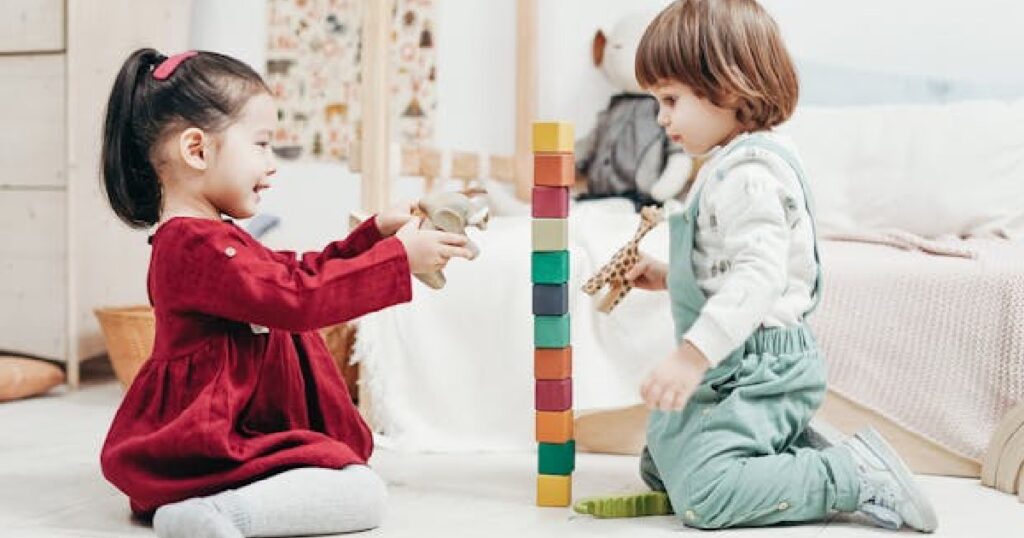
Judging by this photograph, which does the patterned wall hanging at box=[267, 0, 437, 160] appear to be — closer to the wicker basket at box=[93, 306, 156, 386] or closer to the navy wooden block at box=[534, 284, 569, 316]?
the wicker basket at box=[93, 306, 156, 386]

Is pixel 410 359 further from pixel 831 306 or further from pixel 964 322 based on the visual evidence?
pixel 964 322

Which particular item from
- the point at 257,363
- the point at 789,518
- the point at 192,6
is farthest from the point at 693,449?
the point at 192,6

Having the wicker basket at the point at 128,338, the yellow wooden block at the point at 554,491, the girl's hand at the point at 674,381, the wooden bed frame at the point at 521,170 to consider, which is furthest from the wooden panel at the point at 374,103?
the girl's hand at the point at 674,381

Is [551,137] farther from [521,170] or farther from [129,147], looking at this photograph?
[521,170]

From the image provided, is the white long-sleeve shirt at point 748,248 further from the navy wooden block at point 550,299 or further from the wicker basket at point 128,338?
the wicker basket at point 128,338

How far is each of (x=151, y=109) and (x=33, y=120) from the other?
1114 millimetres

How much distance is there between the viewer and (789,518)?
1.34m

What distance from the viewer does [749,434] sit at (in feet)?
4.40

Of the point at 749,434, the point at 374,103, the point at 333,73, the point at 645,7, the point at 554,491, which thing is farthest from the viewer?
the point at 333,73

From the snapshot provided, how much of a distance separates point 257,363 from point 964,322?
916mm

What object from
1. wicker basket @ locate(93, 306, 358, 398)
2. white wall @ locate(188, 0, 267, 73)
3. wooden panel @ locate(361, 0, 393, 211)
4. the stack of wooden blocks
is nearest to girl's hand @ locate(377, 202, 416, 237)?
the stack of wooden blocks

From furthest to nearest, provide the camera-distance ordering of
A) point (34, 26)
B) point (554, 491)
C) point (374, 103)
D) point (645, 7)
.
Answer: point (645, 7) < point (34, 26) < point (374, 103) < point (554, 491)

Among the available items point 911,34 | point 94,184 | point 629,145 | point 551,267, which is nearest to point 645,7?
point 629,145

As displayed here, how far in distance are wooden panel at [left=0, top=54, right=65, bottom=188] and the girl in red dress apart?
100 cm
